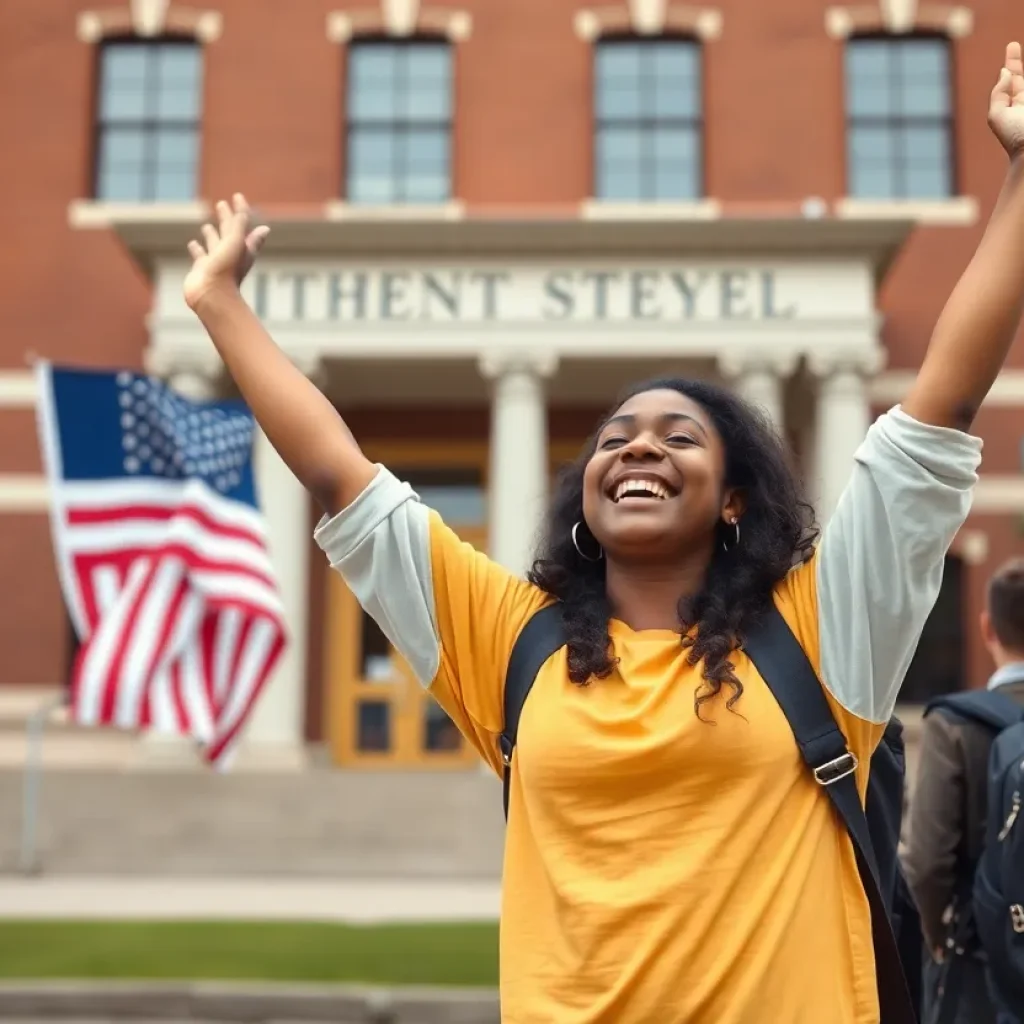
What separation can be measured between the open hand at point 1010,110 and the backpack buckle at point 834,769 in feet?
3.16

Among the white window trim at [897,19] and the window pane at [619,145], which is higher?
the white window trim at [897,19]

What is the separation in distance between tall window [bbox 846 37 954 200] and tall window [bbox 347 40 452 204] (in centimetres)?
585

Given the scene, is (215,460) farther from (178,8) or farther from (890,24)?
(890,24)

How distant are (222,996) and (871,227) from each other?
13397mm

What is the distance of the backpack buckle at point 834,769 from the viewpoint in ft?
7.17

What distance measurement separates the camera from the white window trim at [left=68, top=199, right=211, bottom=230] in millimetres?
21312

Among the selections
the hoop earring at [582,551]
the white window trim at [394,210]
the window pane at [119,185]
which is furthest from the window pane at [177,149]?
the hoop earring at [582,551]

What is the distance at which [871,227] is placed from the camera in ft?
60.1

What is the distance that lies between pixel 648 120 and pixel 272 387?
2018cm

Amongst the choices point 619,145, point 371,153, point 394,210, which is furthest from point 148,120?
point 619,145

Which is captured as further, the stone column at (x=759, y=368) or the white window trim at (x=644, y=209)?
the white window trim at (x=644, y=209)

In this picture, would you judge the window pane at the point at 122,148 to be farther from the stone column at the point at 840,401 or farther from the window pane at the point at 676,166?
the stone column at the point at 840,401

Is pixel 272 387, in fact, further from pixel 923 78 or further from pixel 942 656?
pixel 923 78

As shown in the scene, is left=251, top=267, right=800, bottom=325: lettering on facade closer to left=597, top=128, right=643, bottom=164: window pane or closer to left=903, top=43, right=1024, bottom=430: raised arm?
left=597, top=128, right=643, bottom=164: window pane
